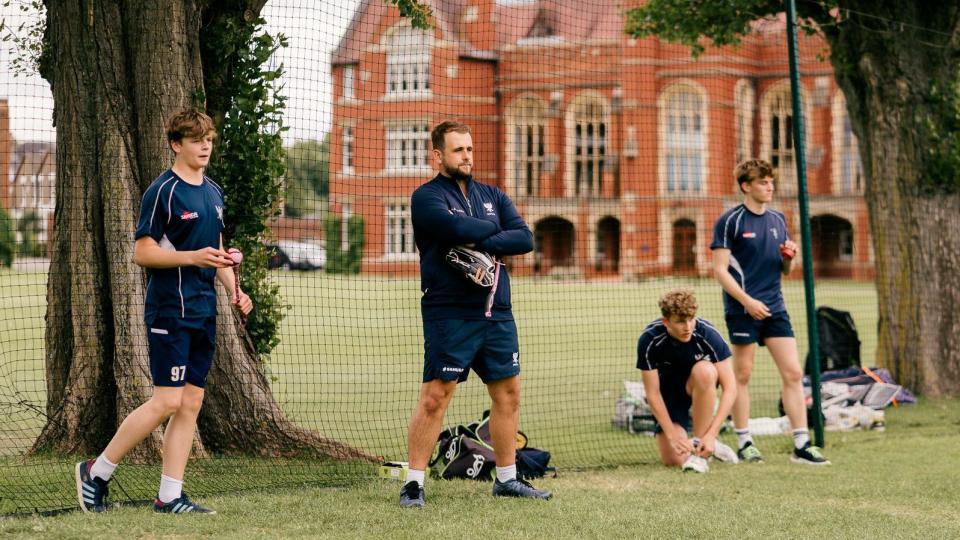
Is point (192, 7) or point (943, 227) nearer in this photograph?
point (192, 7)

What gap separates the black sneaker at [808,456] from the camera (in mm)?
7484

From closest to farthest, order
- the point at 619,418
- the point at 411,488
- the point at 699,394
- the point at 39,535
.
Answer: the point at 39,535
the point at 411,488
the point at 699,394
the point at 619,418

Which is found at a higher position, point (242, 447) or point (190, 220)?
point (190, 220)

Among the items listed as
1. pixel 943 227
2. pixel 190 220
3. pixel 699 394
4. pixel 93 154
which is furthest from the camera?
pixel 943 227

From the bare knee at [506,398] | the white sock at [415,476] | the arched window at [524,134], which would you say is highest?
the arched window at [524,134]

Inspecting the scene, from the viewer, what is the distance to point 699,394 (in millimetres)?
7273

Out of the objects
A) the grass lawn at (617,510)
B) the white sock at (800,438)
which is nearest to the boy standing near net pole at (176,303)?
the grass lawn at (617,510)

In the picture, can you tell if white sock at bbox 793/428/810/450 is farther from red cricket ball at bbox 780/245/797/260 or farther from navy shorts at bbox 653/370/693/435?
red cricket ball at bbox 780/245/797/260

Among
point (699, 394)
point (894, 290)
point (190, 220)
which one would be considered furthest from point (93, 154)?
point (894, 290)

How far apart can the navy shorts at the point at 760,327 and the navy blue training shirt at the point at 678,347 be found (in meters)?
0.49

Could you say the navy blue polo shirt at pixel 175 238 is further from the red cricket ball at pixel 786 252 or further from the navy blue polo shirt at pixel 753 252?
the red cricket ball at pixel 786 252

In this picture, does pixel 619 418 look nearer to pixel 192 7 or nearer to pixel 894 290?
pixel 894 290

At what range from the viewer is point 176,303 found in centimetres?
500

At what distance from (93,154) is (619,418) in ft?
17.1
